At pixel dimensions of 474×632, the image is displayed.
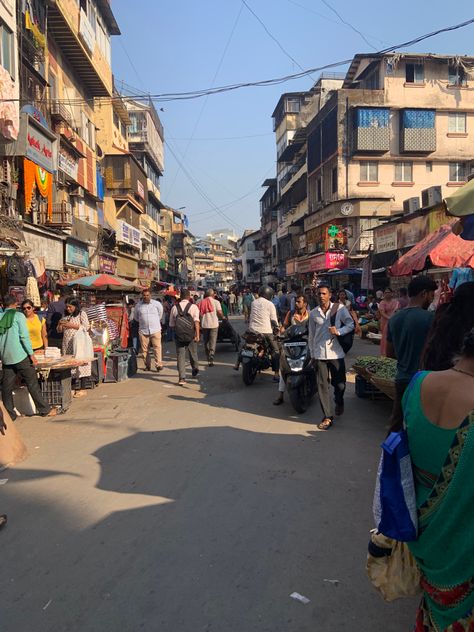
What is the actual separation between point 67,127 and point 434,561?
20934 mm

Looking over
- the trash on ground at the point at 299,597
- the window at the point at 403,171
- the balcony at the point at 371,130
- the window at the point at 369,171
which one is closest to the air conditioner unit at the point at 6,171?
the trash on ground at the point at 299,597

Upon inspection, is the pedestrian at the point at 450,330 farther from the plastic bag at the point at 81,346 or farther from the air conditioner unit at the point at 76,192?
the air conditioner unit at the point at 76,192

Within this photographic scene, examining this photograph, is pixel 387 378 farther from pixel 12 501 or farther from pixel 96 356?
pixel 96 356

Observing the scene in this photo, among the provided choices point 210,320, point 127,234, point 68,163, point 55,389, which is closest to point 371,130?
point 127,234

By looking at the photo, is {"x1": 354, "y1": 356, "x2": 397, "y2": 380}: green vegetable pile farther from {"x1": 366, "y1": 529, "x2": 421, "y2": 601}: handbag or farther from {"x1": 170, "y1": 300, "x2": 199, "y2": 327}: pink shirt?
{"x1": 366, "y1": 529, "x2": 421, "y2": 601}: handbag

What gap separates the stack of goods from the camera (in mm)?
6289

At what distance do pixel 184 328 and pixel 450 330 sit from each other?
731 centimetres

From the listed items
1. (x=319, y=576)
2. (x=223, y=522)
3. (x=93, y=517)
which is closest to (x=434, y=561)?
(x=319, y=576)

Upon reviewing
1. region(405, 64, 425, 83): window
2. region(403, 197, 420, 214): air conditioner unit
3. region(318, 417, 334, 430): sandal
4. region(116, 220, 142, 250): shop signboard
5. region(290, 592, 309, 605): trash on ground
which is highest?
region(405, 64, 425, 83): window

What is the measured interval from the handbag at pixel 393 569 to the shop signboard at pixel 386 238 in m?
15.1

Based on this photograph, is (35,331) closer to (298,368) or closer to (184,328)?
(184,328)

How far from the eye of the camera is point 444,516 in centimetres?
163

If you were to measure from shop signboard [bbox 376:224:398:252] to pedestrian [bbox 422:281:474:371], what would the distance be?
46.8ft

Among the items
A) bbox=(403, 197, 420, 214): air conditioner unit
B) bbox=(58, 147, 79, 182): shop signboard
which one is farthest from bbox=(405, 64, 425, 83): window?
bbox=(58, 147, 79, 182): shop signboard
